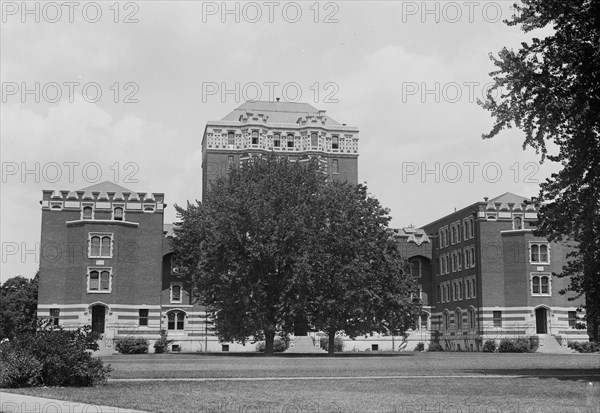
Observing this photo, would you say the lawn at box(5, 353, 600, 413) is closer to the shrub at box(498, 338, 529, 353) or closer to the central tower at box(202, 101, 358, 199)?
the shrub at box(498, 338, 529, 353)

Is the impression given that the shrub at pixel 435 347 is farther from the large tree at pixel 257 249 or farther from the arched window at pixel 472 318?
the large tree at pixel 257 249

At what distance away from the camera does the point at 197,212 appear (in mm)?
62250

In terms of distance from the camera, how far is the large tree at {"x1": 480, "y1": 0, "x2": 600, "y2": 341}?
23297 millimetres

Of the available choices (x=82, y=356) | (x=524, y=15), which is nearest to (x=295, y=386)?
(x=82, y=356)

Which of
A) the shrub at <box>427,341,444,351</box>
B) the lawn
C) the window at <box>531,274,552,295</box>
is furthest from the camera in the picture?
the shrub at <box>427,341,444,351</box>

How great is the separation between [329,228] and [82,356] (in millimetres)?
33466

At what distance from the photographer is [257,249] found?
50250mm

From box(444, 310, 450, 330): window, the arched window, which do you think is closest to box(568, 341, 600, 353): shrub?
the arched window

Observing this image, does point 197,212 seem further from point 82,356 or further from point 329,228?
point 82,356

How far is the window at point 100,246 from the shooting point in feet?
229

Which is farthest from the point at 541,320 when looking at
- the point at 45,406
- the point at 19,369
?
the point at 45,406

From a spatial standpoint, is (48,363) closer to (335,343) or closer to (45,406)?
(45,406)

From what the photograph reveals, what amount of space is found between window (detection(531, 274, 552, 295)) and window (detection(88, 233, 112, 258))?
3864cm

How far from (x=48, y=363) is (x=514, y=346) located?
51948 millimetres
